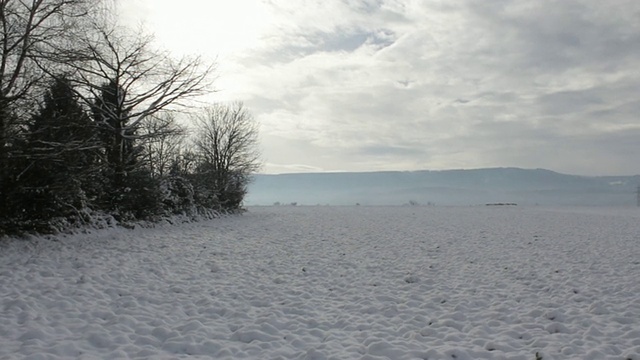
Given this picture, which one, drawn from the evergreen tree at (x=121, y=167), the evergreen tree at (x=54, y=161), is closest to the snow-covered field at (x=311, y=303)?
the evergreen tree at (x=54, y=161)

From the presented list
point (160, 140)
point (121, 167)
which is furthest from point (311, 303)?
point (160, 140)

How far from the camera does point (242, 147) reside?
149ft

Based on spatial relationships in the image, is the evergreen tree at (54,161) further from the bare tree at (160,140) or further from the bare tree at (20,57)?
the bare tree at (160,140)

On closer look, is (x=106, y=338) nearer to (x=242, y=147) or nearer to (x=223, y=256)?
(x=223, y=256)

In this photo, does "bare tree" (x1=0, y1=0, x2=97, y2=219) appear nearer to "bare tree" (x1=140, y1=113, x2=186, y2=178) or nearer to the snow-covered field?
the snow-covered field

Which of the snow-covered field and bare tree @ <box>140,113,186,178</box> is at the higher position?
bare tree @ <box>140,113,186,178</box>

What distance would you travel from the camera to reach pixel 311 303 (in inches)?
358

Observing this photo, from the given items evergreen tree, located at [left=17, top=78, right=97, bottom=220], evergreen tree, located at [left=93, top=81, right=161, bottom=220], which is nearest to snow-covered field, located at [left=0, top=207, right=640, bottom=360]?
evergreen tree, located at [left=17, top=78, right=97, bottom=220]

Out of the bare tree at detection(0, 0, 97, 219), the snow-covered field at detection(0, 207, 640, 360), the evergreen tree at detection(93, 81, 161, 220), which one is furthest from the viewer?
the evergreen tree at detection(93, 81, 161, 220)

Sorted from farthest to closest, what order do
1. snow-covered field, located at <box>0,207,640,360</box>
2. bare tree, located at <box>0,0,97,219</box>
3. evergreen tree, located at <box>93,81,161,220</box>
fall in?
1. evergreen tree, located at <box>93,81,161,220</box>
2. bare tree, located at <box>0,0,97,219</box>
3. snow-covered field, located at <box>0,207,640,360</box>

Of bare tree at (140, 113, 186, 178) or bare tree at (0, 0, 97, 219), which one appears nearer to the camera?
bare tree at (0, 0, 97, 219)

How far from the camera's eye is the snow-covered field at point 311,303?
6.34 meters

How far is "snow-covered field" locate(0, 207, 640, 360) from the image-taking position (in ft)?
20.8

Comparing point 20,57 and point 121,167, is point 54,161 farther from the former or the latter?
point 121,167
